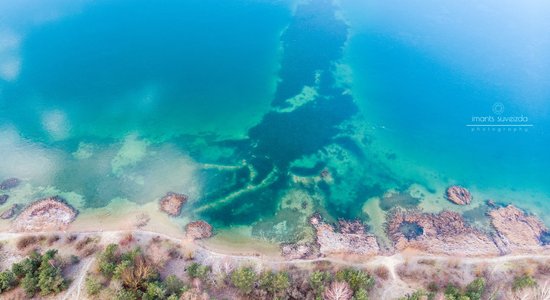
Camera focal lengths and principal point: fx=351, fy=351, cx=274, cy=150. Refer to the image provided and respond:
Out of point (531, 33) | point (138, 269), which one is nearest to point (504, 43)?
point (531, 33)

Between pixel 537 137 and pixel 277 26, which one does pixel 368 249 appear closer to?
pixel 537 137

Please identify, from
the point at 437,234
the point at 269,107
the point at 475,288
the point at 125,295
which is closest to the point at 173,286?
the point at 125,295

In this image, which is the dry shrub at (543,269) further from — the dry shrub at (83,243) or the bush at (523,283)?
the dry shrub at (83,243)

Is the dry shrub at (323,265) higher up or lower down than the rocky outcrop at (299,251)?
lower down

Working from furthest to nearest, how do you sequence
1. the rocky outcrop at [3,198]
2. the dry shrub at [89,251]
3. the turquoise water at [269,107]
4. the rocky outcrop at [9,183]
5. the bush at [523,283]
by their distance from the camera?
the turquoise water at [269,107] < the rocky outcrop at [9,183] < the rocky outcrop at [3,198] < the dry shrub at [89,251] < the bush at [523,283]

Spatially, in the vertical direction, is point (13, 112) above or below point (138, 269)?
above

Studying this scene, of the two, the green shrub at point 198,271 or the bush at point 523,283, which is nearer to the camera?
the bush at point 523,283

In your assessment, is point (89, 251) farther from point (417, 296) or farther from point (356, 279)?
point (417, 296)

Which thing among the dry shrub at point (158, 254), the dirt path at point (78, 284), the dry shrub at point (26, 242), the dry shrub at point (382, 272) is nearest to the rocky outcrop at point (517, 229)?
the dry shrub at point (382, 272)
